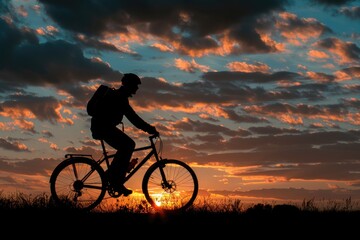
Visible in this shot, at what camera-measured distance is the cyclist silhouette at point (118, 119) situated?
1154cm

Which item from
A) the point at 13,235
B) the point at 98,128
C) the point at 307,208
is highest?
the point at 98,128

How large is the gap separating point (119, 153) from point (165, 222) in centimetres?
245

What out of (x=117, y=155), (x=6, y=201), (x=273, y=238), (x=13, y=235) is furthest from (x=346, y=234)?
(x=6, y=201)

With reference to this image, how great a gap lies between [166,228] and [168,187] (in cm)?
304

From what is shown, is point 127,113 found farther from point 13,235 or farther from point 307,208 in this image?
point 307,208

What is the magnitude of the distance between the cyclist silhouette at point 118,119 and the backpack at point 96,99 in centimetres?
7

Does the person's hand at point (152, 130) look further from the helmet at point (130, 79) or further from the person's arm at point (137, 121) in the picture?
the helmet at point (130, 79)

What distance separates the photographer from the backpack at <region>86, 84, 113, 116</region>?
11508 mm

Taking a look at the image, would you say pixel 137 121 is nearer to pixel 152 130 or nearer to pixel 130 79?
pixel 152 130

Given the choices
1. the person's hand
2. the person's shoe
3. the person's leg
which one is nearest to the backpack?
the person's leg

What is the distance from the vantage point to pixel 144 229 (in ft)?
30.5

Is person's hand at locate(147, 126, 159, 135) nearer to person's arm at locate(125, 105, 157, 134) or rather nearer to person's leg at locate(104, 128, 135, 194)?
person's arm at locate(125, 105, 157, 134)

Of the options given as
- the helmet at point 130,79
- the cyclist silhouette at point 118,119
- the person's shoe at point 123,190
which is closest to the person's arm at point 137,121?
the cyclist silhouette at point 118,119

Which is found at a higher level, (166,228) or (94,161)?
(94,161)
